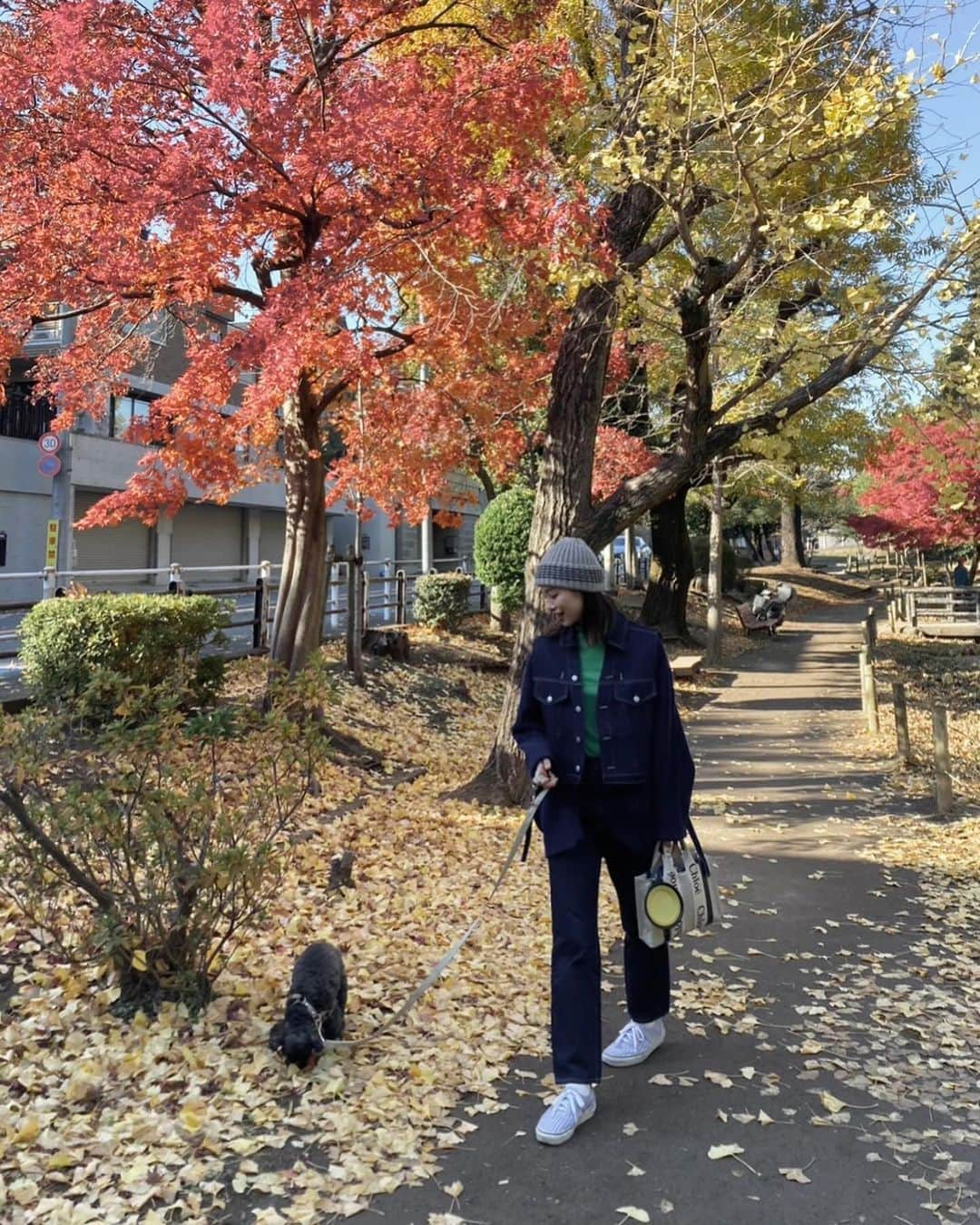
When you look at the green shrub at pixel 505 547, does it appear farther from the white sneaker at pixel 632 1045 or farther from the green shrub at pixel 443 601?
the white sneaker at pixel 632 1045

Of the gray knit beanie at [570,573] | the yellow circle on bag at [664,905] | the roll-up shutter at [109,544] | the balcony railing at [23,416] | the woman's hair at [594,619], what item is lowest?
the yellow circle on bag at [664,905]

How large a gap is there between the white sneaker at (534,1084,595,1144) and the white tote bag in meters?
0.50

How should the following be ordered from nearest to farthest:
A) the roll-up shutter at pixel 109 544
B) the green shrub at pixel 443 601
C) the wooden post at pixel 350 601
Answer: the wooden post at pixel 350 601, the green shrub at pixel 443 601, the roll-up shutter at pixel 109 544

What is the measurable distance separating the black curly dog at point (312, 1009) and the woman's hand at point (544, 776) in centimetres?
112

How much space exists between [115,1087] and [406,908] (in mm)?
2050

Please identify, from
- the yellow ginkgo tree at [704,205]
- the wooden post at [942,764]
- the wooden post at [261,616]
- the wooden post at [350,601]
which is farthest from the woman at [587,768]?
the wooden post at [261,616]

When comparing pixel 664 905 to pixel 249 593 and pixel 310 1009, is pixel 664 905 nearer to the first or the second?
pixel 310 1009

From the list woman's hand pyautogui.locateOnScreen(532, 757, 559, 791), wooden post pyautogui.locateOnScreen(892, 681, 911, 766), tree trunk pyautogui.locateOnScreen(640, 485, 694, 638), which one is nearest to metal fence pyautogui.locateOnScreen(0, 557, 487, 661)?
tree trunk pyautogui.locateOnScreen(640, 485, 694, 638)

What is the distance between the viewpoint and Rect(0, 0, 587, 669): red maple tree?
6688mm

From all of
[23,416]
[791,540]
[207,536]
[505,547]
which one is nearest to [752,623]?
[505,547]

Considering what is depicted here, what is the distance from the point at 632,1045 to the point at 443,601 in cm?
1311

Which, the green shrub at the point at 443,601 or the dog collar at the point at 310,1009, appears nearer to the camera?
the dog collar at the point at 310,1009

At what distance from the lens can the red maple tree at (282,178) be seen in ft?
21.9

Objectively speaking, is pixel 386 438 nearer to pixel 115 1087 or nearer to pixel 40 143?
pixel 40 143
